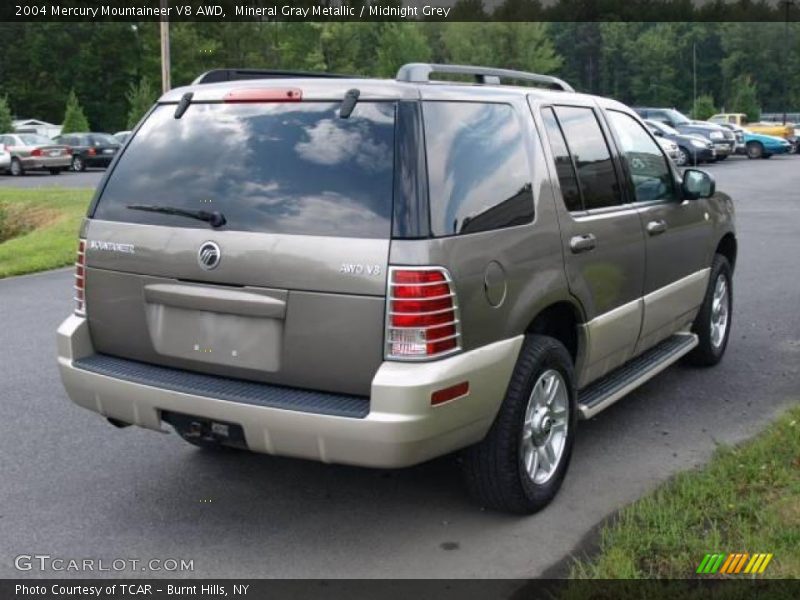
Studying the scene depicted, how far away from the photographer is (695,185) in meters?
5.91

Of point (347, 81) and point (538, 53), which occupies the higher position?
point (538, 53)

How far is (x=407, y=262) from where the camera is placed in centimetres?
365

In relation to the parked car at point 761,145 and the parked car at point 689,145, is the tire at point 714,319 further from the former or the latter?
the parked car at point 761,145

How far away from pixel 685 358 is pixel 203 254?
13.5 feet

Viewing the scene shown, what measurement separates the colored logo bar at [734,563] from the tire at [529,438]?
0.83 m

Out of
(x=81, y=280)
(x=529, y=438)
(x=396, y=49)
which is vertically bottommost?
(x=529, y=438)

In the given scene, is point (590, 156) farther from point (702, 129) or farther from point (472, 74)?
point (702, 129)

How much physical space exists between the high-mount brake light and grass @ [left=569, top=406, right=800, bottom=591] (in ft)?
7.31

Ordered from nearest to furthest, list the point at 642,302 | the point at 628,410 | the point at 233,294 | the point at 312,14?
the point at 233,294 < the point at 642,302 < the point at 628,410 < the point at 312,14

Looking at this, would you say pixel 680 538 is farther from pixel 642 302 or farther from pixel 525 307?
pixel 642 302

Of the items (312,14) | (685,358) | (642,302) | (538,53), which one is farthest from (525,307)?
(538,53)

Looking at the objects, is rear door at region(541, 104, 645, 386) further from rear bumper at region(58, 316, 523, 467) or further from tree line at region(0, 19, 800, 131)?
tree line at region(0, 19, 800, 131)

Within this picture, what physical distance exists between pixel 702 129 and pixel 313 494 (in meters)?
33.2

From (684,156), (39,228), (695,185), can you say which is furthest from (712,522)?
(684,156)
